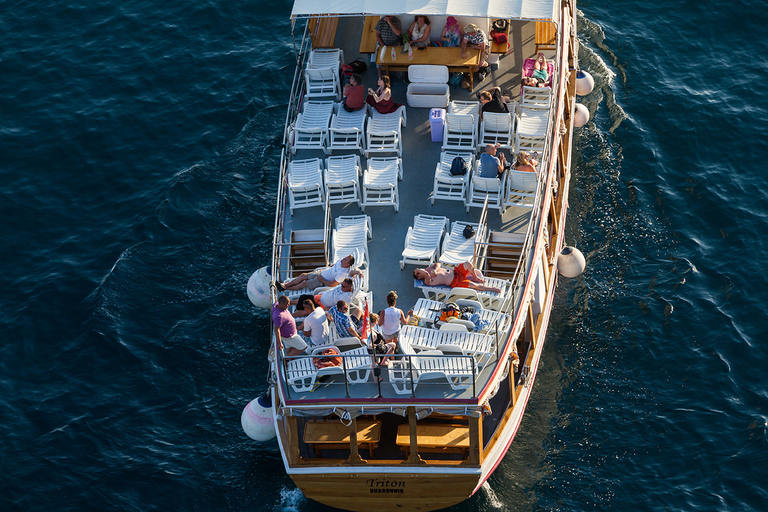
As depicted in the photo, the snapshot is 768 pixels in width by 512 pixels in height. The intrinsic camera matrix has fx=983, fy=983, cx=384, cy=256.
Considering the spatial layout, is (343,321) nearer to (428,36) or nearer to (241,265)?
(241,265)

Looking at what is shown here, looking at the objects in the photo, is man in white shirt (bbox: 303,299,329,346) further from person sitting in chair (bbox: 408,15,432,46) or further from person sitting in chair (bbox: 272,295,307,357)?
person sitting in chair (bbox: 408,15,432,46)

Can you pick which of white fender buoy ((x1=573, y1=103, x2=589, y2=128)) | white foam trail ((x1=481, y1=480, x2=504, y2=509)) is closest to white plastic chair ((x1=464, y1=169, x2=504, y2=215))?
white foam trail ((x1=481, y1=480, x2=504, y2=509))

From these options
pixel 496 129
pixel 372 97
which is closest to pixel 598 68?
pixel 496 129

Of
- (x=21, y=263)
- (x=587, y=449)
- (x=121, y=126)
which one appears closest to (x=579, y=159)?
(x=587, y=449)

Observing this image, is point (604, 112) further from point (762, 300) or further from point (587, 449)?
point (587, 449)

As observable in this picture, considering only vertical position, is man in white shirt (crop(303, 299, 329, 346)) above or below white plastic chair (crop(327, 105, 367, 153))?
below

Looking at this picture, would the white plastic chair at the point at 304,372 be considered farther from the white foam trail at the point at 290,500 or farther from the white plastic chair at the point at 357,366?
the white foam trail at the point at 290,500
